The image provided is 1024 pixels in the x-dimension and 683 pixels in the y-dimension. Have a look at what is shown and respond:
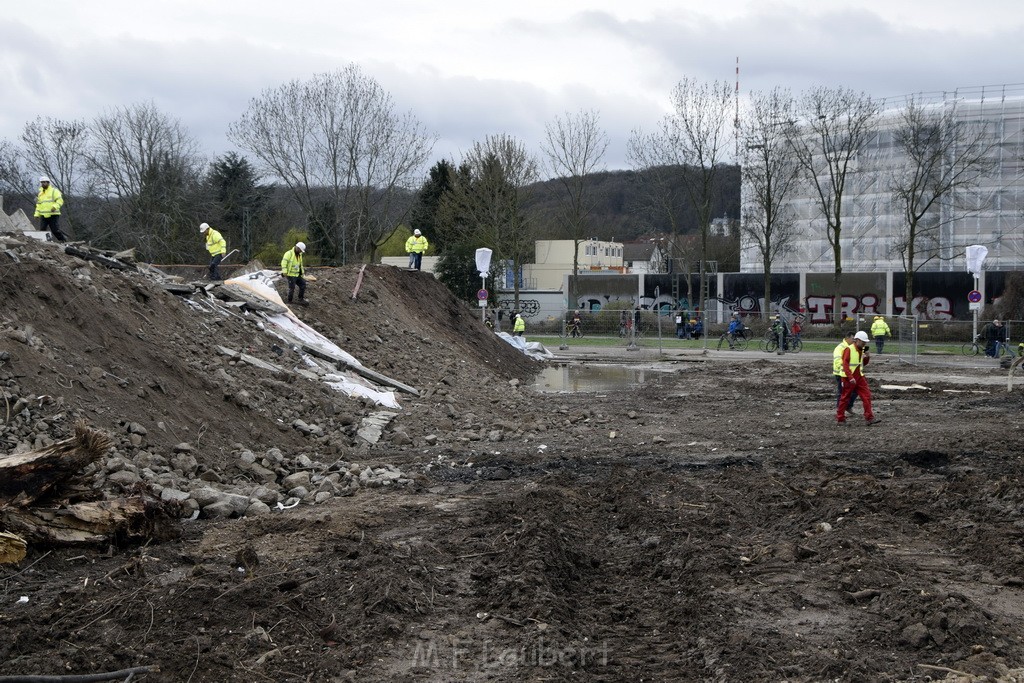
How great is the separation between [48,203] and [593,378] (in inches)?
599

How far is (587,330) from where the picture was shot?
41.3 meters

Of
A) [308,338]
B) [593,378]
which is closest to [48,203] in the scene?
[308,338]

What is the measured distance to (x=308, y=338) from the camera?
18.4 metres

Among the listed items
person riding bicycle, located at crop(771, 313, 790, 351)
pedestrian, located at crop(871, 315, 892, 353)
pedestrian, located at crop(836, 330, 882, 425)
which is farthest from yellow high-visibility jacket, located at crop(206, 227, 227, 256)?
pedestrian, located at crop(871, 315, 892, 353)

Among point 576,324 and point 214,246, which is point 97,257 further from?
point 576,324

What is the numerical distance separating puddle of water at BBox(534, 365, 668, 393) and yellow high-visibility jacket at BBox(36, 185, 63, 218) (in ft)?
38.8

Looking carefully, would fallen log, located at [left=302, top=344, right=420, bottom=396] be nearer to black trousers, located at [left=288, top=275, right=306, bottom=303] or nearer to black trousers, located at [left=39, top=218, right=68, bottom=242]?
black trousers, located at [left=288, top=275, right=306, bottom=303]

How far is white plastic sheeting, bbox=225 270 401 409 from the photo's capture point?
1606 cm

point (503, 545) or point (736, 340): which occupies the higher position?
point (736, 340)

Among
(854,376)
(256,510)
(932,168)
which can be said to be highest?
(932,168)

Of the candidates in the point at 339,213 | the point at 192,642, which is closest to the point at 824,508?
the point at 192,642

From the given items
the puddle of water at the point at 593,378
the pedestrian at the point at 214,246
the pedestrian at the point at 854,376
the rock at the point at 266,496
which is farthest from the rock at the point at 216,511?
the puddle of water at the point at 593,378

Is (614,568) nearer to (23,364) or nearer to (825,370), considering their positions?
(23,364)

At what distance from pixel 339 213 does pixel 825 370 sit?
28.4 m
